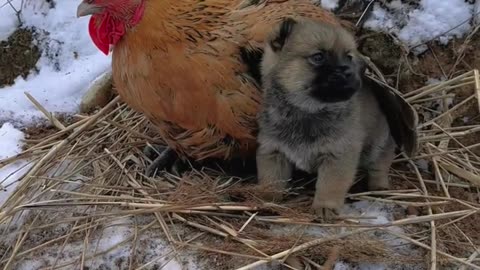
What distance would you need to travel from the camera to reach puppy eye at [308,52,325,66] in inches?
101

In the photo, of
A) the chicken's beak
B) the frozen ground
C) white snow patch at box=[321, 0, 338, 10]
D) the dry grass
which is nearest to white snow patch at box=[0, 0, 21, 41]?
the frozen ground

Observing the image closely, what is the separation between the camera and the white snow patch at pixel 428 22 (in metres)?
3.44

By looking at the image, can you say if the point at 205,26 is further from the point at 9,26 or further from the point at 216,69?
the point at 9,26

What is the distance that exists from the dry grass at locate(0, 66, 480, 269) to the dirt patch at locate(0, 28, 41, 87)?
0.69 m

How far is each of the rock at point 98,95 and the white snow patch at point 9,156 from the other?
31 cm

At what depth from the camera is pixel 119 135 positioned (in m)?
3.33

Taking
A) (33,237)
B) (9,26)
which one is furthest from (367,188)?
(9,26)

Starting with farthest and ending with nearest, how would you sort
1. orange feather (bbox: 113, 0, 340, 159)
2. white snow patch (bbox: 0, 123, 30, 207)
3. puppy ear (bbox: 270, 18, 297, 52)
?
white snow patch (bbox: 0, 123, 30, 207)
orange feather (bbox: 113, 0, 340, 159)
puppy ear (bbox: 270, 18, 297, 52)

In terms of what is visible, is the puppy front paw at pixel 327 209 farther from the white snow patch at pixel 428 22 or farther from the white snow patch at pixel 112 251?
the white snow patch at pixel 428 22

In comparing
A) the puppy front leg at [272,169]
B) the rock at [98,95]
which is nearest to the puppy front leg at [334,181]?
the puppy front leg at [272,169]

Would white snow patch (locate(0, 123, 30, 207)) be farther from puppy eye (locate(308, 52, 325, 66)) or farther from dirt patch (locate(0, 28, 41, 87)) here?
puppy eye (locate(308, 52, 325, 66))

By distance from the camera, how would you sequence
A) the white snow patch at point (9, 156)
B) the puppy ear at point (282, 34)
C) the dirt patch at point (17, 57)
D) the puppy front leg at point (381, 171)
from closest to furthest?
the puppy ear at point (282, 34)
the puppy front leg at point (381, 171)
the white snow patch at point (9, 156)
the dirt patch at point (17, 57)

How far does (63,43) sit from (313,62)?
174 centimetres

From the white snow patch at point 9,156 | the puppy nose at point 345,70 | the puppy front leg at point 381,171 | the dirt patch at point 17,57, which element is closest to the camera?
the puppy nose at point 345,70
